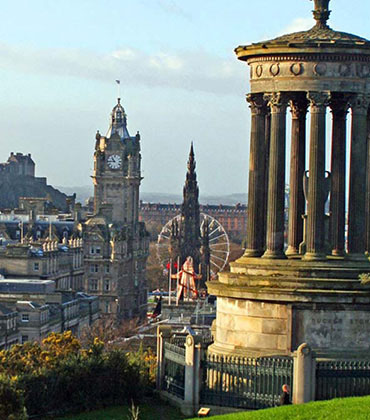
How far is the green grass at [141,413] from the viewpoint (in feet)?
157

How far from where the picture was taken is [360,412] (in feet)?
143

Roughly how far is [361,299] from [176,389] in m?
5.20

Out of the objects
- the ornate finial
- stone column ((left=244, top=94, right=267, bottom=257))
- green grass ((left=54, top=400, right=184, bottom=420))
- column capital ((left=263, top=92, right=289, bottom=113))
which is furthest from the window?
column capital ((left=263, top=92, right=289, bottom=113))

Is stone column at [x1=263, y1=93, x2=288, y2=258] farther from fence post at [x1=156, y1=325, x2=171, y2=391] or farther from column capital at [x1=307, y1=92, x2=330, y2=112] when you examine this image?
fence post at [x1=156, y1=325, x2=171, y2=391]

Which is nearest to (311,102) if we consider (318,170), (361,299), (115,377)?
(318,170)

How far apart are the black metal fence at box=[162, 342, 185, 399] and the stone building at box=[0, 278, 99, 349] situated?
8891 centimetres

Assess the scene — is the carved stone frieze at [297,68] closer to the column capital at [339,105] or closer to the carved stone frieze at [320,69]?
the carved stone frieze at [320,69]

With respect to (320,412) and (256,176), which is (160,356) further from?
(320,412)

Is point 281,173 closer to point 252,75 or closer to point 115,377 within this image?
point 252,75

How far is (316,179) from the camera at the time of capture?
4944 centimetres

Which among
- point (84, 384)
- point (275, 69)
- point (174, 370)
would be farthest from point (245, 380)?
point (275, 69)

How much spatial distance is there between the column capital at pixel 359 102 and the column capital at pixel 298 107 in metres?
1.63

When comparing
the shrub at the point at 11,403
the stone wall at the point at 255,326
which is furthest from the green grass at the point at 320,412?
the shrub at the point at 11,403

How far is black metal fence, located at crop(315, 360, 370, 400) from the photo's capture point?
Answer: 4722 centimetres
